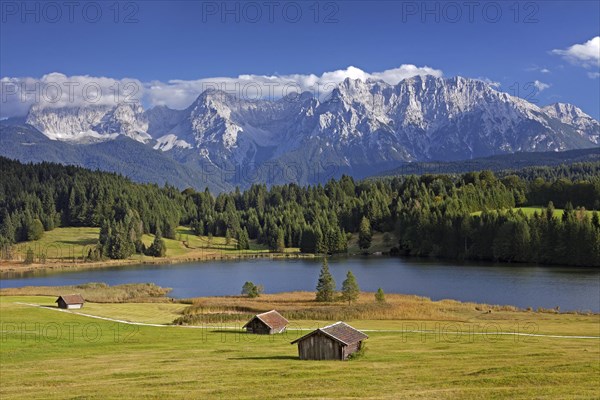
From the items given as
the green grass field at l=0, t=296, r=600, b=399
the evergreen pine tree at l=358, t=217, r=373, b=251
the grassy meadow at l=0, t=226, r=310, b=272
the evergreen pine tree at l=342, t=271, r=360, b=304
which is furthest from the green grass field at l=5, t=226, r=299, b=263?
the green grass field at l=0, t=296, r=600, b=399

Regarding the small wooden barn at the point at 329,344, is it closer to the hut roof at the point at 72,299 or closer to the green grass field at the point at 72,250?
the hut roof at the point at 72,299

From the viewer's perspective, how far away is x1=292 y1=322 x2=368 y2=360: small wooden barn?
138 feet

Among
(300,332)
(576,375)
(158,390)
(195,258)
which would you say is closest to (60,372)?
(158,390)

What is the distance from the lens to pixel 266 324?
190 ft

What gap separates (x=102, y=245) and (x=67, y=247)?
13454 millimetres

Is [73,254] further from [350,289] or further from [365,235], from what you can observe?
[350,289]

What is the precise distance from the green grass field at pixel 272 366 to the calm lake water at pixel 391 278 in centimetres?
3049

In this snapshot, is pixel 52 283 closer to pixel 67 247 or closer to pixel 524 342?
pixel 67 247

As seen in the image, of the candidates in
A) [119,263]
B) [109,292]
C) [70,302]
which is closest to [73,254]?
[119,263]

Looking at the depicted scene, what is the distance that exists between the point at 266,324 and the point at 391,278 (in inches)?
2457

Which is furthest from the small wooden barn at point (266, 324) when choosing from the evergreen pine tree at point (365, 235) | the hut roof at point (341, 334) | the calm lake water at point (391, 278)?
the evergreen pine tree at point (365, 235)

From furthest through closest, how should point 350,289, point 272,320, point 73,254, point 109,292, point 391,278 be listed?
point 73,254 → point 391,278 → point 109,292 → point 350,289 → point 272,320

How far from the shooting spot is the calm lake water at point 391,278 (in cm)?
9125

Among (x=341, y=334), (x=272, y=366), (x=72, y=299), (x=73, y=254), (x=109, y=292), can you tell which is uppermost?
(x=73, y=254)
